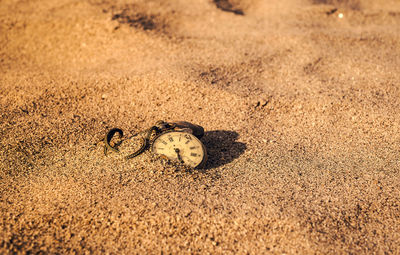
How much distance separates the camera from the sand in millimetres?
2355

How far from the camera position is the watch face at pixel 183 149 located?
274 cm

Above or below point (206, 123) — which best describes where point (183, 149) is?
above

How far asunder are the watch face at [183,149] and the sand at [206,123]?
12 centimetres

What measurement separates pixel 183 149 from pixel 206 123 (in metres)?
0.89

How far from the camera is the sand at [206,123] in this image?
2.36 m

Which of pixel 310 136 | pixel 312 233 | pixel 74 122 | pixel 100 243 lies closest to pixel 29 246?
pixel 100 243

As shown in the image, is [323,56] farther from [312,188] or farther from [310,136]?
[312,188]

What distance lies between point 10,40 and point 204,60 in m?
3.18

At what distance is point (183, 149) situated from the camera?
9.00ft

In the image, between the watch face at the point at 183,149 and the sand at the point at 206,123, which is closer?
the sand at the point at 206,123

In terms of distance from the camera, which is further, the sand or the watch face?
the watch face

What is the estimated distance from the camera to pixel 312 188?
2701mm

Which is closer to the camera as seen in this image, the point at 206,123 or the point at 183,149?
the point at 183,149

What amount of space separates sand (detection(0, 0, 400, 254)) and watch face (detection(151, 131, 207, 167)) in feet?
0.39
